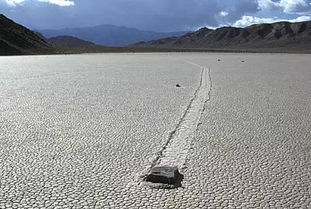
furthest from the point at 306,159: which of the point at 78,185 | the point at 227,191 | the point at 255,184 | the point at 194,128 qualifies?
the point at 78,185

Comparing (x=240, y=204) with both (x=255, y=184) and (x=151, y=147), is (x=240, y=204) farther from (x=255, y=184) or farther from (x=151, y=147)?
(x=151, y=147)

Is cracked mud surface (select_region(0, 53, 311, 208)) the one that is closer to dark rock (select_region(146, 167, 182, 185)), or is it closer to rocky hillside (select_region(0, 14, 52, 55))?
dark rock (select_region(146, 167, 182, 185))

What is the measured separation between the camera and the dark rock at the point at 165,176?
404 cm

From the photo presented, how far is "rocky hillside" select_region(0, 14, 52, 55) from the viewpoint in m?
61.5

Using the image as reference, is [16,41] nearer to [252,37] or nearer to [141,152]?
[141,152]

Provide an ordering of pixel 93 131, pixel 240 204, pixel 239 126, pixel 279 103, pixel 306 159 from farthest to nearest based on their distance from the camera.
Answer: pixel 279 103
pixel 239 126
pixel 93 131
pixel 306 159
pixel 240 204

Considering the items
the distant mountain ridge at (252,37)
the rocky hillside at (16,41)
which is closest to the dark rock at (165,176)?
the rocky hillside at (16,41)

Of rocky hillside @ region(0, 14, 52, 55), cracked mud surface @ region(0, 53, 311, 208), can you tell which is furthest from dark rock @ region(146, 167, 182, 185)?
rocky hillside @ region(0, 14, 52, 55)

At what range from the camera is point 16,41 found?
68875 millimetres

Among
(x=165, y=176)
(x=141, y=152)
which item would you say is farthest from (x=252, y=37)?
(x=165, y=176)

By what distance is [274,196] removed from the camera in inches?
148

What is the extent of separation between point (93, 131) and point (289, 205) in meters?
3.20

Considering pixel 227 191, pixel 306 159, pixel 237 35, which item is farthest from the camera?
pixel 237 35

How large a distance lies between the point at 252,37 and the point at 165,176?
16275 cm
